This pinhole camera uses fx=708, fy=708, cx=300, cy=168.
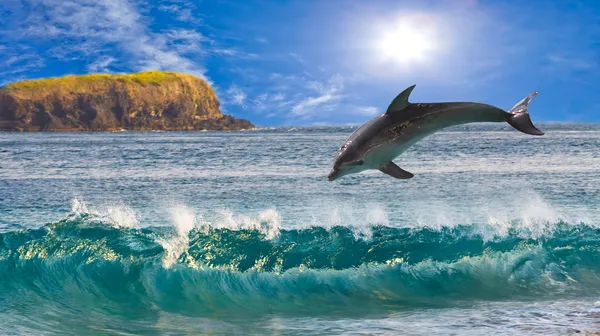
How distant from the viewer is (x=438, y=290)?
1360 cm

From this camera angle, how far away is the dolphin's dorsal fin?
24.2 ft

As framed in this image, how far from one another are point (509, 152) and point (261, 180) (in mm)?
29684

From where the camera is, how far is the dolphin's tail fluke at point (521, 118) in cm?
758

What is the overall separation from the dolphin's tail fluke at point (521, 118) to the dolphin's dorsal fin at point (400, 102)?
1121mm

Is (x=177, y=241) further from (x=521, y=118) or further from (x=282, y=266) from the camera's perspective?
(x=521, y=118)

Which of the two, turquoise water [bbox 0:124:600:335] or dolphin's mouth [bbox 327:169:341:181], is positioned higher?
dolphin's mouth [bbox 327:169:341:181]

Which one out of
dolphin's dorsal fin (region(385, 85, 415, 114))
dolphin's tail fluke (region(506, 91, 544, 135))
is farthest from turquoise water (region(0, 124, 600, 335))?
dolphin's dorsal fin (region(385, 85, 415, 114))

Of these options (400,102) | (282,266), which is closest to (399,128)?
(400,102)

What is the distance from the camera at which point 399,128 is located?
23.9 ft

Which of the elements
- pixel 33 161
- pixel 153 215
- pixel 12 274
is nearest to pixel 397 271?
pixel 12 274

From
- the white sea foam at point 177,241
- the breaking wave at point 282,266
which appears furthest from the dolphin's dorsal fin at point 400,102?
the white sea foam at point 177,241

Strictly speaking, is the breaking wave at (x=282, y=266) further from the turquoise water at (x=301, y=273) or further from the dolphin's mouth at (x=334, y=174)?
the dolphin's mouth at (x=334, y=174)

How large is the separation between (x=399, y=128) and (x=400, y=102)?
0.33 metres

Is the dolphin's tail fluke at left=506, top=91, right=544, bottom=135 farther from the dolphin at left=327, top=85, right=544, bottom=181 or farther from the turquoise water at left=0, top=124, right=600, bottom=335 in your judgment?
the turquoise water at left=0, top=124, right=600, bottom=335
